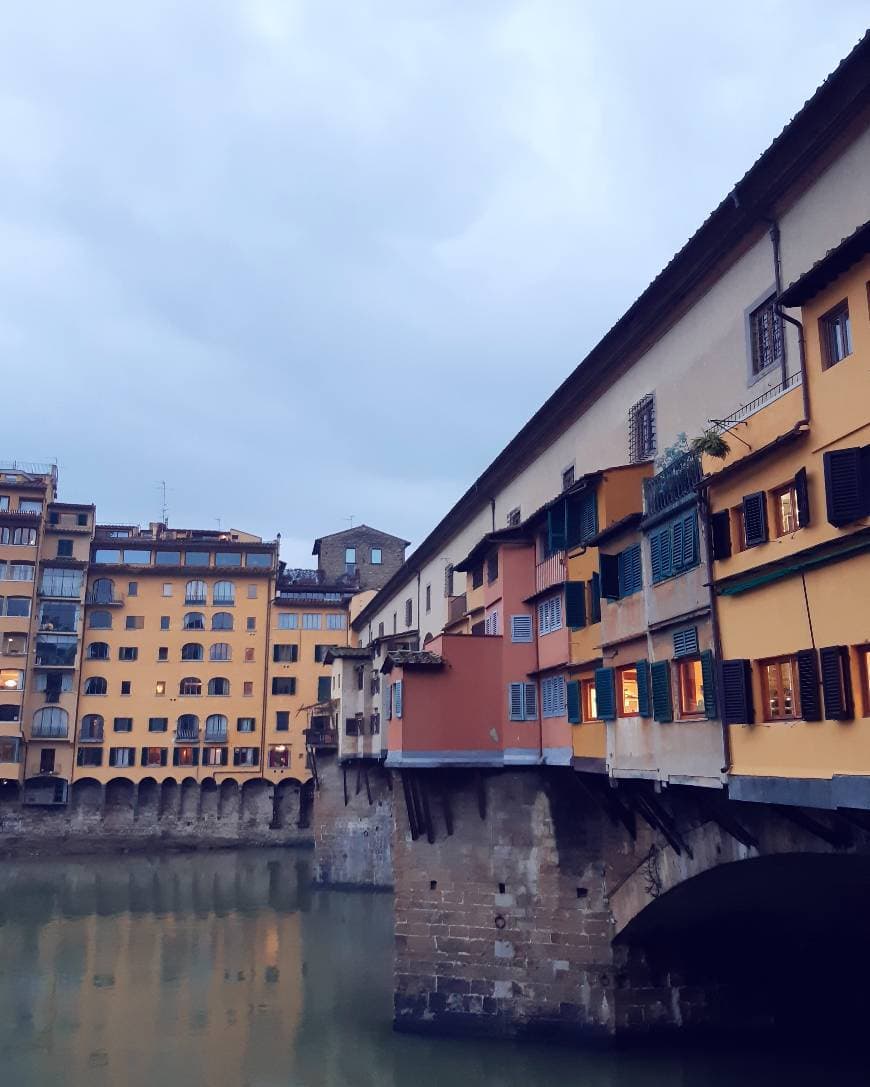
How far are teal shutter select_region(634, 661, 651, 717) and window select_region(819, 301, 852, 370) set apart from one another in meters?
7.03

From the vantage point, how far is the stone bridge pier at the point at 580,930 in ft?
73.7

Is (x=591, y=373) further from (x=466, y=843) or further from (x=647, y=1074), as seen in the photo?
(x=647, y=1074)

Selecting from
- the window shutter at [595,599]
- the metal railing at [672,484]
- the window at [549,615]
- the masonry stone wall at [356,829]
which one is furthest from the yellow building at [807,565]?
the masonry stone wall at [356,829]

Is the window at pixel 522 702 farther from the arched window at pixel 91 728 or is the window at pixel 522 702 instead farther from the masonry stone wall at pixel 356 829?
the arched window at pixel 91 728

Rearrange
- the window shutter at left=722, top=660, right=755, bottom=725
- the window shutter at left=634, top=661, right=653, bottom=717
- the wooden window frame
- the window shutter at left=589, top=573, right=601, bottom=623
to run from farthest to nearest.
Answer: the window shutter at left=589, top=573, right=601, bottom=623
the window shutter at left=634, top=661, right=653, bottom=717
the window shutter at left=722, top=660, right=755, bottom=725
the wooden window frame

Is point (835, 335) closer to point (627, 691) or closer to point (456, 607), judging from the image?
point (627, 691)

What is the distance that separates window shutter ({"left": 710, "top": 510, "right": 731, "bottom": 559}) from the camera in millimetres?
14797

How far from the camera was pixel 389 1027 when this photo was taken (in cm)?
2512

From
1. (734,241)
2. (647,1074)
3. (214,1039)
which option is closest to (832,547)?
(734,241)

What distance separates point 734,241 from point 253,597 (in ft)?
197

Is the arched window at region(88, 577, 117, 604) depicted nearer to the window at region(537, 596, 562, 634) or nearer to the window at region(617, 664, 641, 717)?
the window at region(537, 596, 562, 634)

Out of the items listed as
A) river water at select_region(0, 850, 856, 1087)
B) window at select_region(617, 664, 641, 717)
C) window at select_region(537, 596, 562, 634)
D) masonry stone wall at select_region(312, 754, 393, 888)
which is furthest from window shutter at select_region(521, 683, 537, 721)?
masonry stone wall at select_region(312, 754, 393, 888)

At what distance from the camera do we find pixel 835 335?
12.8 metres

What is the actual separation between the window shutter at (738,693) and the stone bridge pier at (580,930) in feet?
21.9
